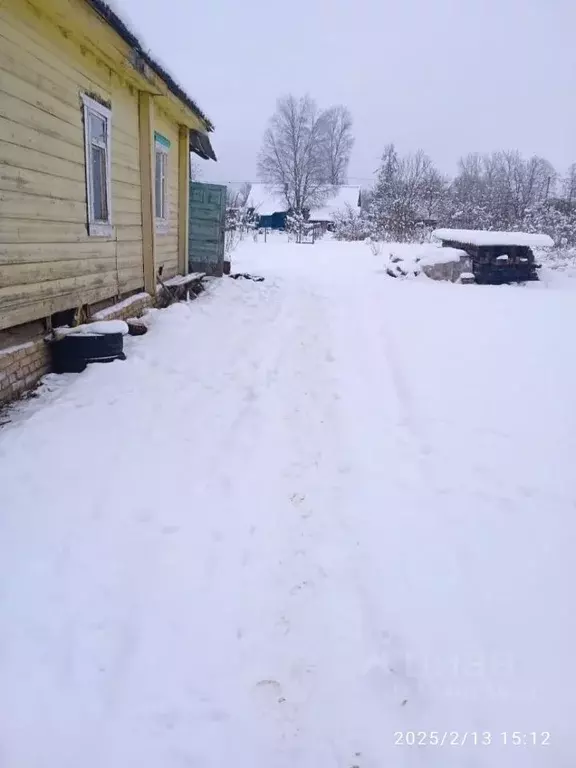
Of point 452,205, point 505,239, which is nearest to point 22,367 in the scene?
point 505,239

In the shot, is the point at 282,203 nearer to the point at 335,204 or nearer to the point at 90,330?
the point at 335,204

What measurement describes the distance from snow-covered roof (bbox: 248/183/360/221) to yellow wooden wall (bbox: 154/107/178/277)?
121 feet

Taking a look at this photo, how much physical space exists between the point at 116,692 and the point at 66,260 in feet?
13.8

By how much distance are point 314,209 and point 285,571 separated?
4697 centimetres

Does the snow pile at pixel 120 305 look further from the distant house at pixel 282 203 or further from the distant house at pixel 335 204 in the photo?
the distant house at pixel 282 203

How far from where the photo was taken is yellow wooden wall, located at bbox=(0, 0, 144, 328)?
3.91m

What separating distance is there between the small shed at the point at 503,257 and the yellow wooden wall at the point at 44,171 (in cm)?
914

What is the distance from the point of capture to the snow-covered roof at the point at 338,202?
45.0 meters

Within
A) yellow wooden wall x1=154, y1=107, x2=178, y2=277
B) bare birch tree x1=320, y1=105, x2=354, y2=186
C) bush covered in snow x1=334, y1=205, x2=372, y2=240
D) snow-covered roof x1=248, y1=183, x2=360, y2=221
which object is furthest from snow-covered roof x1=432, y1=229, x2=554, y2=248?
bare birch tree x1=320, y1=105, x2=354, y2=186

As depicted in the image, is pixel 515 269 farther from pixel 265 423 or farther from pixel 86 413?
pixel 86 413

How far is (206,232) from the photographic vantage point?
1154 cm

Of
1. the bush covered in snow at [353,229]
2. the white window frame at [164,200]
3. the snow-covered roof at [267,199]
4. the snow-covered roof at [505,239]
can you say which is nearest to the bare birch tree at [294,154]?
the snow-covered roof at [267,199]

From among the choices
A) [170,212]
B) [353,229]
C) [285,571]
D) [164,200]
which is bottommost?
[285,571]

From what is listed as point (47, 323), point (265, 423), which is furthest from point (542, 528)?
point (47, 323)
